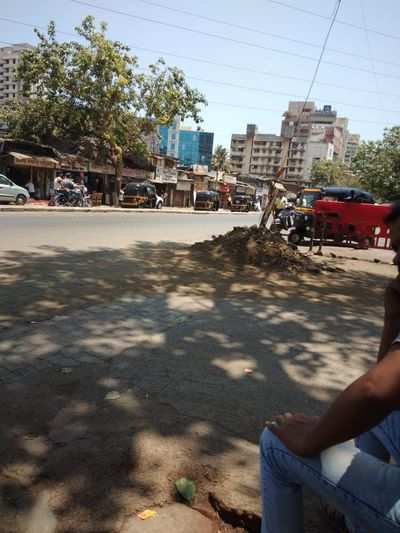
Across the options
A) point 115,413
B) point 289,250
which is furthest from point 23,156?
point 115,413

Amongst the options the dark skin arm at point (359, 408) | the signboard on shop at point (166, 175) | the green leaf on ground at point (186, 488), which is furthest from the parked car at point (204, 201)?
the dark skin arm at point (359, 408)

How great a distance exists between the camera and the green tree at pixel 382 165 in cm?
3322

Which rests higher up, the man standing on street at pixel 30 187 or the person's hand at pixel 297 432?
the person's hand at pixel 297 432

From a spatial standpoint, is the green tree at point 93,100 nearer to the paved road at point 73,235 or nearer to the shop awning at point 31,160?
the shop awning at point 31,160

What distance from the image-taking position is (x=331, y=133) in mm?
108438

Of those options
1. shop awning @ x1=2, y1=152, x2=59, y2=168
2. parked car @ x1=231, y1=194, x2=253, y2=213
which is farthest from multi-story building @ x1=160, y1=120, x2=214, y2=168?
shop awning @ x1=2, y1=152, x2=59, y2=168

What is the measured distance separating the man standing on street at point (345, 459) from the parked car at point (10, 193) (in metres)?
21.8

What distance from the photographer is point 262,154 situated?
Answer: 113188mm

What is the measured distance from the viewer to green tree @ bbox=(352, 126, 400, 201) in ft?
109

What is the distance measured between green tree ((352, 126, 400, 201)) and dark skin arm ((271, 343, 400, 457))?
112 feet

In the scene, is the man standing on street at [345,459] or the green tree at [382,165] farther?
the green tree at [382,165]

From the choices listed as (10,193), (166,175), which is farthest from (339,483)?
(166,175)

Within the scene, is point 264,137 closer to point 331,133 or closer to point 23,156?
point 331,133

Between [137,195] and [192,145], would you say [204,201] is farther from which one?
[192,145]
